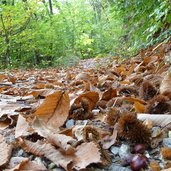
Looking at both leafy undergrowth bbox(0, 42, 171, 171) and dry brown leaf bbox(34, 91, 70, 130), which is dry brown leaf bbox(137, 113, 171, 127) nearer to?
leafy undergrowth bbox(0, 42, 171, 171)

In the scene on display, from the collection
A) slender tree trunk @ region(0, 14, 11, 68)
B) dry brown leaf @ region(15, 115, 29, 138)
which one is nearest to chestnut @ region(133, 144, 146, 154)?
dry brown leaf @ region(15, 115, 29, 138)

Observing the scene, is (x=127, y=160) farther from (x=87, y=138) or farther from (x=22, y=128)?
(x=22, y=128)

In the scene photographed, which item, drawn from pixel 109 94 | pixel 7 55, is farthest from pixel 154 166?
pixel 7 55

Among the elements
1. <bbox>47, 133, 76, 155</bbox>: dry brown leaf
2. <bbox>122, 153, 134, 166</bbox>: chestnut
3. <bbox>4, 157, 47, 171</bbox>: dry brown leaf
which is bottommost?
<bbox>122, 153, 134, 166</bbox>: chestnut

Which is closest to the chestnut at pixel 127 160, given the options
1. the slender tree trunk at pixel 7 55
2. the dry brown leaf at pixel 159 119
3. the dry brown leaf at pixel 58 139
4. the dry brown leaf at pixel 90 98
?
the dry brown leaf at pixel 58 139

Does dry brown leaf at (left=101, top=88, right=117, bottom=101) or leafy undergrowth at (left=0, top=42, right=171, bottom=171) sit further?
dry brown leaf at (left=101, top=88, right=117, bottom=101)

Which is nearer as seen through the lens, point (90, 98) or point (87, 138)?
point (87, 138)

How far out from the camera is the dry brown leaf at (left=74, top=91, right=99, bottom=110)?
1.42 m

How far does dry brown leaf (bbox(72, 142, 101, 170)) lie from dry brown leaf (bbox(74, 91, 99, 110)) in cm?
51

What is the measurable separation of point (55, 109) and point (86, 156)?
414 mm

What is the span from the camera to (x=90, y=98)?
1452mm

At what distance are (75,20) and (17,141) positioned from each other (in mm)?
15445

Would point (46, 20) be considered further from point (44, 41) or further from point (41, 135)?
point (41, 135)

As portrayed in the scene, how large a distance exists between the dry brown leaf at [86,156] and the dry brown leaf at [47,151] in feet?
0.08
